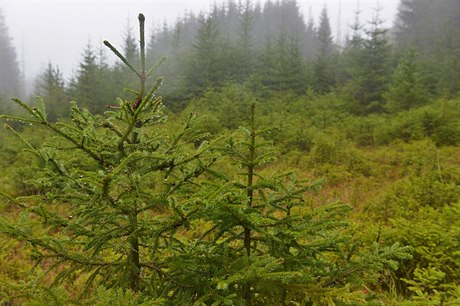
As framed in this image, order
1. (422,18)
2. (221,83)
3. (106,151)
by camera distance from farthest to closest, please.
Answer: (422,18)
(221,83)
(106,151)

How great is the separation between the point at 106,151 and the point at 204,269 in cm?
98

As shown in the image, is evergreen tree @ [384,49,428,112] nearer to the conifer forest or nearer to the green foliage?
the conifer forest

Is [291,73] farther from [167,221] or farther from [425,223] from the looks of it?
[167,221]

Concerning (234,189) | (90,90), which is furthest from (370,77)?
(234,189)

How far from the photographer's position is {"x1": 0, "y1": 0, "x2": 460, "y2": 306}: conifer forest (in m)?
2.07

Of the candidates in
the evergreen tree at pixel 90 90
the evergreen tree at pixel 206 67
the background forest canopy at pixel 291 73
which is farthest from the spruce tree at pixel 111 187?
the evergreen tree at pixel 90 90

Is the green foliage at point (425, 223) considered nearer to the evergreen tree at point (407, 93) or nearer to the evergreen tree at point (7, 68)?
the evergreen tree at point (407, 93)

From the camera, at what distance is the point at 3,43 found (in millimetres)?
72688

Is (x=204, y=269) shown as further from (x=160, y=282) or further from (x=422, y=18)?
(x=422, y=18)

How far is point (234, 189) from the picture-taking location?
185 centimetres

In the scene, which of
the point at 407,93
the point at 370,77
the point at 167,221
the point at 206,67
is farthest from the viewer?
the point at 206,67

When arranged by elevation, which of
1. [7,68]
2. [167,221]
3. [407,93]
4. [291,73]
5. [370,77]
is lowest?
[167,221]

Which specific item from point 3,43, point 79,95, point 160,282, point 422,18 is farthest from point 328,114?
point 3,43

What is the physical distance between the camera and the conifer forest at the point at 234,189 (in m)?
2.07
